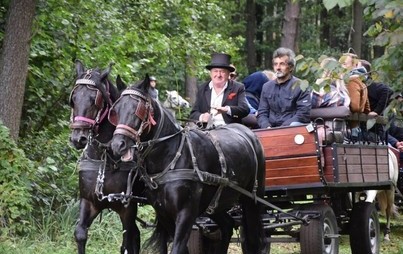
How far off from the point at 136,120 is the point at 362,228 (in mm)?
4059

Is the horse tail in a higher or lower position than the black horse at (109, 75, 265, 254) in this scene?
lower

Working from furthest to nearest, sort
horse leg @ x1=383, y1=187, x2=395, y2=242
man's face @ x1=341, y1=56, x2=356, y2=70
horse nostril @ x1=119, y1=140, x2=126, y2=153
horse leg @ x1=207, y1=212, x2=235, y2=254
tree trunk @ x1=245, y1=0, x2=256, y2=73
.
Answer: tree trunk @ x1=245, y1=0, x2=256, y2=73
horse leg @ x1=383, y1=187, x2=395, y2=242
horse leg @ x1=207, y1=212, x2=235, y2=254
horse nostril @ x1=119, y1=140, x2=126, y2=153
man's face @ x1=341, y1=56, x2=356, y2=70

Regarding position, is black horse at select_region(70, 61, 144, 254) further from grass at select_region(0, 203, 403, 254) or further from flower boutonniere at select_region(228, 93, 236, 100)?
flower boutonniere at select_region(228, 93, 236, 100)

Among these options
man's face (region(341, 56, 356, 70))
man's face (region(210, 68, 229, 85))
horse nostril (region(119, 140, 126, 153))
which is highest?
man's face (region(210, 68, 229, 85))

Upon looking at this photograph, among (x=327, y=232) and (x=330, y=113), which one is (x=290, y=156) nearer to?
(x=330, y=113)

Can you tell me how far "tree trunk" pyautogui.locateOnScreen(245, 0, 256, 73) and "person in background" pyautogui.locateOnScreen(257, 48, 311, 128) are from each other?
2264 cm

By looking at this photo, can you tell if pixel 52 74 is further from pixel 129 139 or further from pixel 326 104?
pixel 129 139

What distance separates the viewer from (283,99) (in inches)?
357

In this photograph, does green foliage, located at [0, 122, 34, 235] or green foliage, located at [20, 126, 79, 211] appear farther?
green foliage, located at [20, 126, 79, 211]

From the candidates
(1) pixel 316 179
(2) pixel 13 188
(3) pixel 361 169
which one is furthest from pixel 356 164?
(2) pixel 13 188

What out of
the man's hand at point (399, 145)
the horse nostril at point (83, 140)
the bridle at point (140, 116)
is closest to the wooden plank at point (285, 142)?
the bridle at point (140, 116)

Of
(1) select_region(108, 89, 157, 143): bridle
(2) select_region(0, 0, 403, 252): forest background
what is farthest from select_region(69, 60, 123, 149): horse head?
(2) select_region(0, 0, 403, 252): forest background

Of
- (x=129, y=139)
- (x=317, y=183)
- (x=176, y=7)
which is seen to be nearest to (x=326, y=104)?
(x=317, y=183)

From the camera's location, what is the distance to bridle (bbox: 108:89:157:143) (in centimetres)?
642
